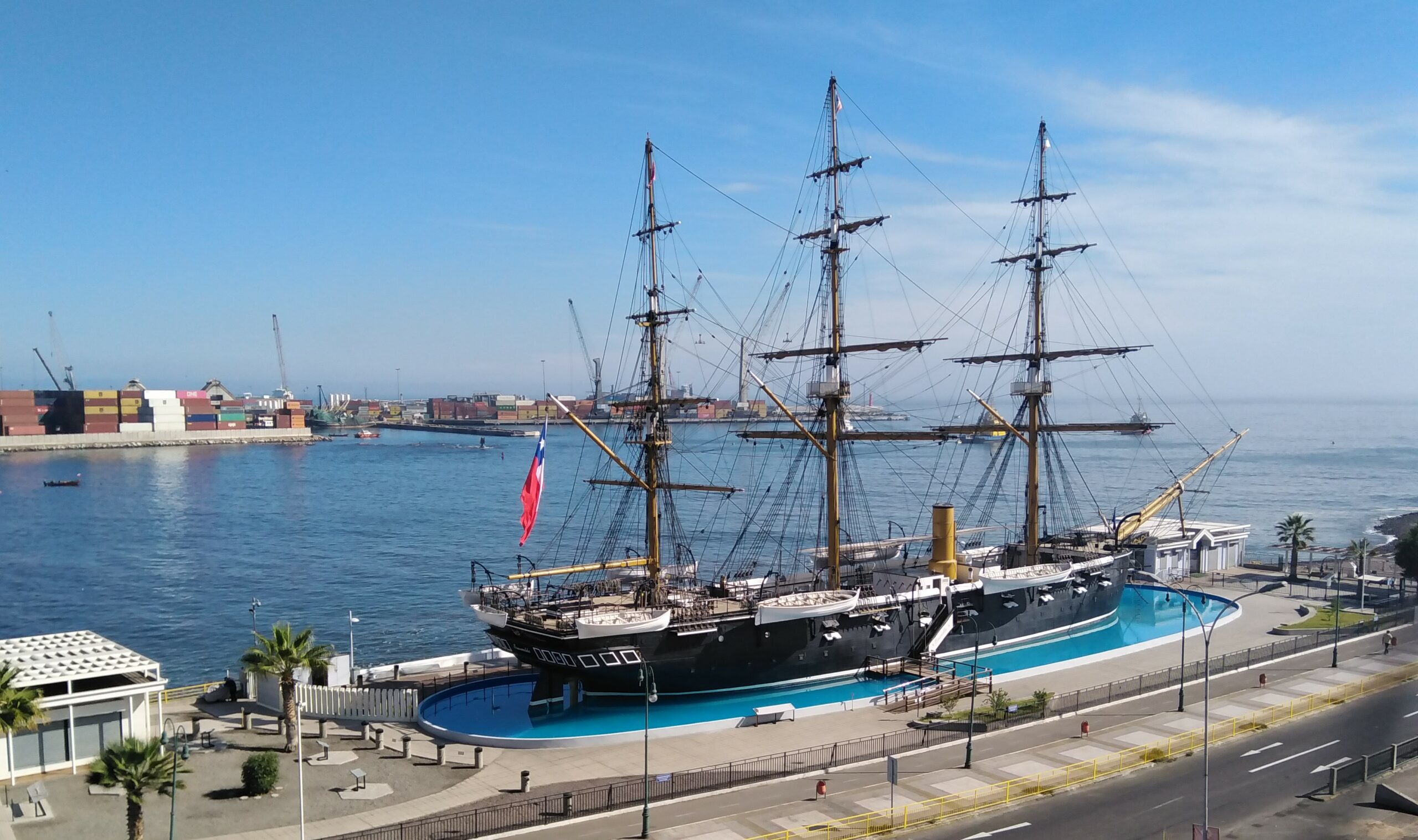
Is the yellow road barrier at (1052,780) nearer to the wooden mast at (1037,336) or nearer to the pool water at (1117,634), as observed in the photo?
the pool water at (1117,634)

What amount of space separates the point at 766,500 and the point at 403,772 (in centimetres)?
10251

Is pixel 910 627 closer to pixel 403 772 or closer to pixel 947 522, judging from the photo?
pixel 947 522

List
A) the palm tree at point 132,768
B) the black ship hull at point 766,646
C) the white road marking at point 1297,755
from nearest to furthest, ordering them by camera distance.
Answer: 1. the palm tree at point 132,768
2. the white road marking at point 1297,755
3. the black ship hull at point 766,646

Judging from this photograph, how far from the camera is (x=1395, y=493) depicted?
126 metres

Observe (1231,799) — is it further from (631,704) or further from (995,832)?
(631,704)

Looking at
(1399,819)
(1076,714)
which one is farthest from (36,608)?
(1399,819)

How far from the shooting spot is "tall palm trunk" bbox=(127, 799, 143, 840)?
764 inches

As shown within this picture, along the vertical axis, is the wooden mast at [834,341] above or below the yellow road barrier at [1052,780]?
above

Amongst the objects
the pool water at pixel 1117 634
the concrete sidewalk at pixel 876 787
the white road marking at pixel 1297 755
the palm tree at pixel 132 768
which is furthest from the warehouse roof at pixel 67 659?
the pool water at pixel 1117 634

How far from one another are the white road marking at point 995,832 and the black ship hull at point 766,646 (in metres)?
15.3

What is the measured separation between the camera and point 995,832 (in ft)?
74.8

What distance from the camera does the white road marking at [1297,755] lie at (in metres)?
27.2

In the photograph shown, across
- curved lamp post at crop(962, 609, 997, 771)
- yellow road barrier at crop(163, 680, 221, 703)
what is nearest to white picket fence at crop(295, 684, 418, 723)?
yellow road barrier at crop(163, 680, 221, 703)

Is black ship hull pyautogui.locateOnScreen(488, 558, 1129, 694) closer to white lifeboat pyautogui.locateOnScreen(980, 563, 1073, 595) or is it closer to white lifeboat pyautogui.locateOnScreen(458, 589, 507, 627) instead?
white lifeboat pyautogui.locateOnScreen(458, 589, 507, 627)
